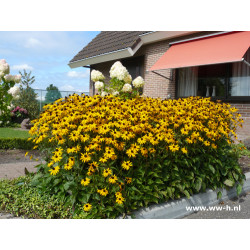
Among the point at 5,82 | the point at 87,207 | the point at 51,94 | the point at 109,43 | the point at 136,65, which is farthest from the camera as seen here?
the point at 51,94

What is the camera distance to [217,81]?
28.5 ft

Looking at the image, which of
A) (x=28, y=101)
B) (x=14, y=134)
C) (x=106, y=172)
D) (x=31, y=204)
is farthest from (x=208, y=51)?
(x=28, y=101)

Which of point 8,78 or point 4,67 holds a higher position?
point 4,67

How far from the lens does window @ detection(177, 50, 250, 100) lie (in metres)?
8.01

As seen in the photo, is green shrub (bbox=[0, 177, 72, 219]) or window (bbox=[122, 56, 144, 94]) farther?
window (bbox=[122, 56, 144, 94])

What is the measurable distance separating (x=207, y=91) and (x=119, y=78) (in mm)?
3773

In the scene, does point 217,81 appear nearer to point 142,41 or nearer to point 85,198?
point 142,41

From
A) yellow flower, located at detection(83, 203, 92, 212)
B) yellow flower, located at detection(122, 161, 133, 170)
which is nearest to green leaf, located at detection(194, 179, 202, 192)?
yellow flower, located at detection(122, 161, 133, 170)

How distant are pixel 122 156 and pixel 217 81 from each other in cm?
645

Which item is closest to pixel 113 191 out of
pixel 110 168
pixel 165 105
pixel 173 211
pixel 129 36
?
pixel 110 168

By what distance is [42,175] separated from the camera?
398 centimetres

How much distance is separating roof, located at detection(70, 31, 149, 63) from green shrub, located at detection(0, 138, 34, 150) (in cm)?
532

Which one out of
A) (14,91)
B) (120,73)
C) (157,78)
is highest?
(157,78)

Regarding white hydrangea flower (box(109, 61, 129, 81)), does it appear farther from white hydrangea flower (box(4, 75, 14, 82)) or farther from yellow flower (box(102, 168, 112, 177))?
yellow flower (box(102, 168, 112, 177))
